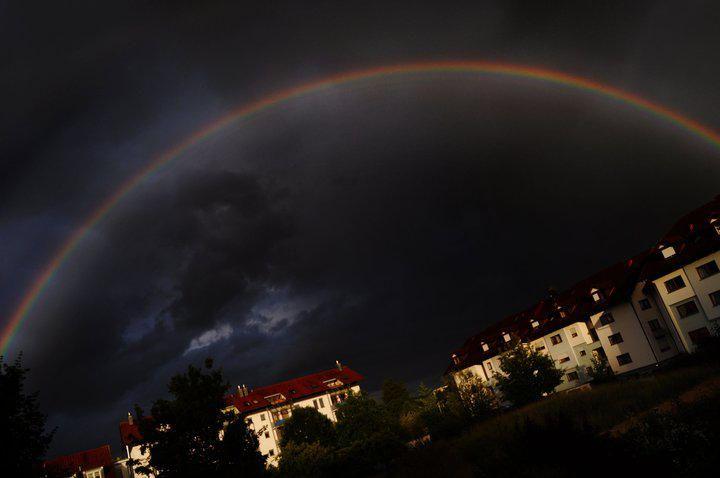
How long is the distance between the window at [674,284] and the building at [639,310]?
0.29 feet

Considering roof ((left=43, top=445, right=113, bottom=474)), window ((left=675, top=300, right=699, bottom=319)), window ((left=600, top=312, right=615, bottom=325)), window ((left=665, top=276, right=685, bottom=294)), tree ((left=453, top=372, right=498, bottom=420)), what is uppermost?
roof ((left=43, top=445, right=113, bottom=474))

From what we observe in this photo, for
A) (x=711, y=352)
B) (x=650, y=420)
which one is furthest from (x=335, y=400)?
(x=650, y=420)

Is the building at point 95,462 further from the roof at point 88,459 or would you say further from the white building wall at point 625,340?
the white building wall at point 625,340

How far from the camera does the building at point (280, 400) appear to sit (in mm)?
77188

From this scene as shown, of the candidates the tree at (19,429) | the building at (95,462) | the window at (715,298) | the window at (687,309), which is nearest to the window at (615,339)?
the window at (687,309)

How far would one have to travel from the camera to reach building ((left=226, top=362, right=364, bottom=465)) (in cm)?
7856

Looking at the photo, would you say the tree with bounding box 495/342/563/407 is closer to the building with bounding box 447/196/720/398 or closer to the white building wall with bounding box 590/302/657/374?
the building with bounding box 447/196/720/398

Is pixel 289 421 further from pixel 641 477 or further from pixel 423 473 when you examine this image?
pixel 641 477

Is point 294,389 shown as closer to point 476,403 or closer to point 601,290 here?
point 476,403

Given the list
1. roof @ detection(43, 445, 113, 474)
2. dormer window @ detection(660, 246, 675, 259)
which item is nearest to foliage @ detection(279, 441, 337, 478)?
dormer window @ detection(660, 246, 675, 259)

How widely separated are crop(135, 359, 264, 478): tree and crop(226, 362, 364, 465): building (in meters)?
55.3

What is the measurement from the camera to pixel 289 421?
174 feet

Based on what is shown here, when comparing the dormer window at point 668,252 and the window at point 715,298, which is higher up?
the dormer window at point 668,252

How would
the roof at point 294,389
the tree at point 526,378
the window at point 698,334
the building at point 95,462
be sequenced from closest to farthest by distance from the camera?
the window at point 698,334 → the tree at point 526,378 → the building at point 95,462 → the roof at point 294,389
